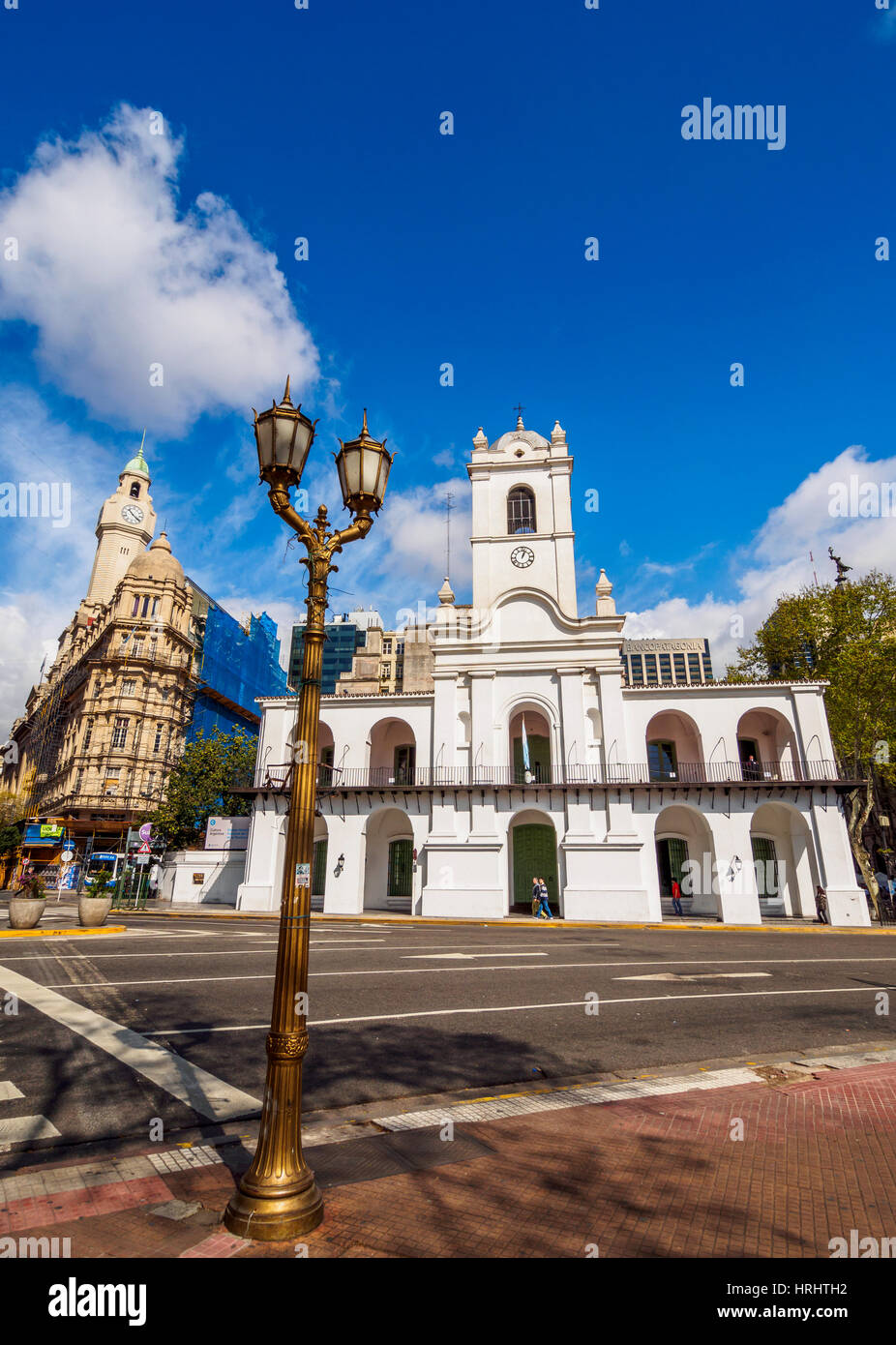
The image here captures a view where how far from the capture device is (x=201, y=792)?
39250 mm

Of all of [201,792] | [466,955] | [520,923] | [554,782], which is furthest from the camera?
[201,792]

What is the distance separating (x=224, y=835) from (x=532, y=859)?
14.8 metres

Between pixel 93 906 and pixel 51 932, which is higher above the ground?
pixel 93 906

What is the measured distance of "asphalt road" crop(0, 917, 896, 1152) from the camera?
18.7ft

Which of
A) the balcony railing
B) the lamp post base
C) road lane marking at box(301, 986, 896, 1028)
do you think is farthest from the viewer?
the balcony railing

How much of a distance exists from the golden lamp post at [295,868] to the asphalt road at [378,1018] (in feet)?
6.46

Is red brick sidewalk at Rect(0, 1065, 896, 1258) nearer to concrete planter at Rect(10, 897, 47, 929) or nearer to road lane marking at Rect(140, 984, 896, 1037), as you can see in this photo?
road lane marking at Rect(140, 984, 896, 1037)

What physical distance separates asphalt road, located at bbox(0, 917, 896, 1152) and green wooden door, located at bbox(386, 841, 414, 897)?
14.7 meters

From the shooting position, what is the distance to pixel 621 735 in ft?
90.0

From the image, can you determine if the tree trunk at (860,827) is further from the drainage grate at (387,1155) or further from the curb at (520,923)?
the drainage grate at (387,1155)

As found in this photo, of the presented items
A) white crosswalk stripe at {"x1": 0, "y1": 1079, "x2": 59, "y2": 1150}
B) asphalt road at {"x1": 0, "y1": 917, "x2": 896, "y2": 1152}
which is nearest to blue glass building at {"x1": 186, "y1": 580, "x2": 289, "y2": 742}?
asphalt road at {"x1": 0, "y1": 917, "x2": 896, "y2": 1152}

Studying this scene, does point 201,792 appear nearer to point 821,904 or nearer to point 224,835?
point 224,835

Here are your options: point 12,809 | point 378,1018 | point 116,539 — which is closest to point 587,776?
point 378,1018

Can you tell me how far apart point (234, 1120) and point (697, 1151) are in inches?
132
